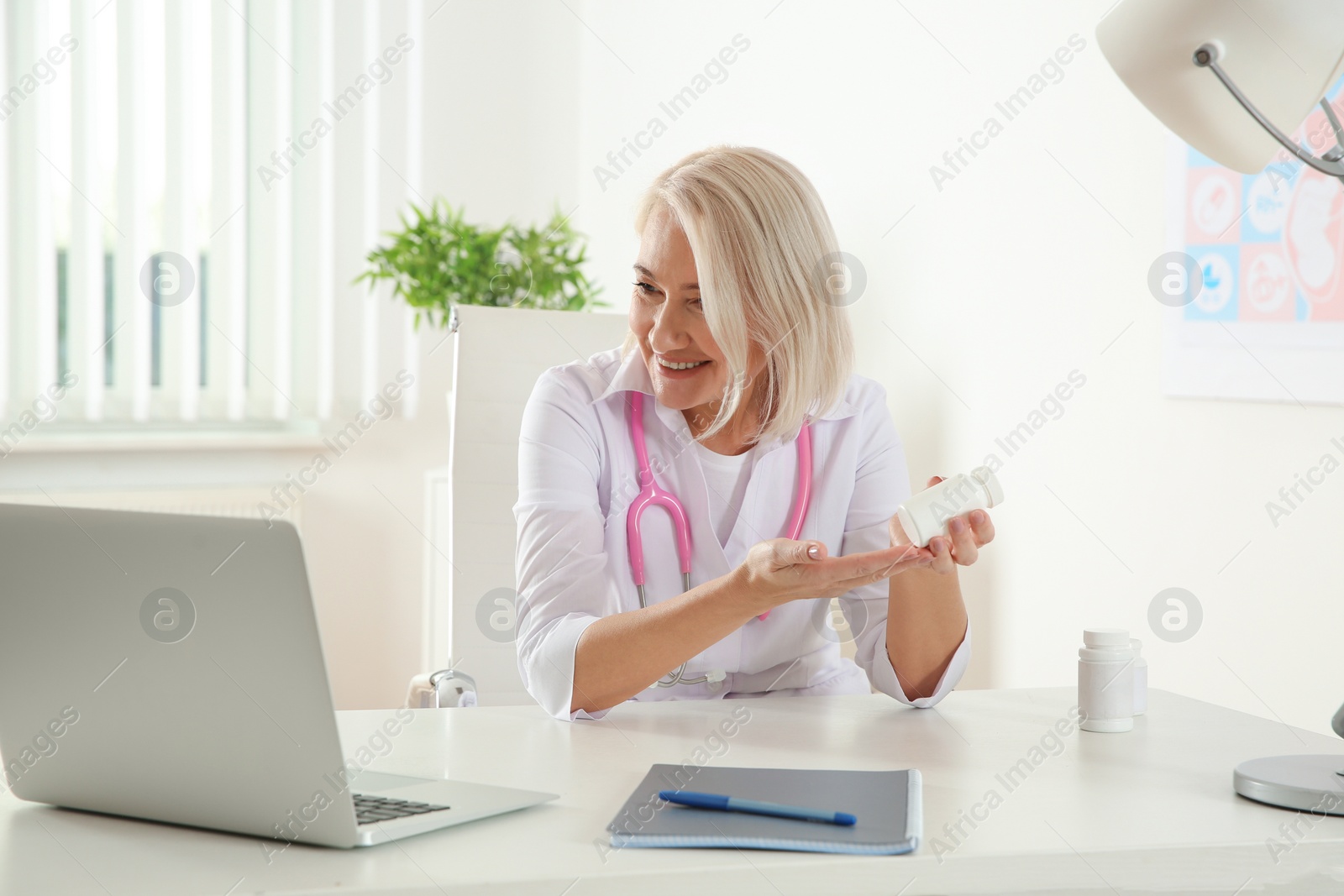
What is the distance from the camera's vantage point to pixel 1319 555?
5.22 feet

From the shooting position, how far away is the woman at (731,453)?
1.39m

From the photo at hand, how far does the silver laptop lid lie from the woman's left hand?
0.62 meters

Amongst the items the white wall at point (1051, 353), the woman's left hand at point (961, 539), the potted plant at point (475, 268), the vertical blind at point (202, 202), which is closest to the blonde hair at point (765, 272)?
the woman's left hand at point (961, 539)

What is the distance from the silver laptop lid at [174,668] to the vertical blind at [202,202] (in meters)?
2.86

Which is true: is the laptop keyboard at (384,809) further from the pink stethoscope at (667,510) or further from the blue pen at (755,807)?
the pink stethoscope at (667,510)

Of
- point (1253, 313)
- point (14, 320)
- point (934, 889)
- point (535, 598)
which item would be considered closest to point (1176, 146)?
point (1253, 313)

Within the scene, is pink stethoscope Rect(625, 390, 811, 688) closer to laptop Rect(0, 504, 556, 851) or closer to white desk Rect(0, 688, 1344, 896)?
white desk Rect(0, 688, 1344, 896)

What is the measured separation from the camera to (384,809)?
0.85m

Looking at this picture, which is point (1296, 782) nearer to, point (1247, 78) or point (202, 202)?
point (1247, 78)

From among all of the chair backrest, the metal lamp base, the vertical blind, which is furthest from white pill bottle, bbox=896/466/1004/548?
the vertical blind

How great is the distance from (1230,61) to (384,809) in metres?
0.84

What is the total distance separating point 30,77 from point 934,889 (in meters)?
3.45

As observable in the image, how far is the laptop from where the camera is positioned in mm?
741

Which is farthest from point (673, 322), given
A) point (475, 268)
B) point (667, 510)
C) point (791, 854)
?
point (475, 268)
